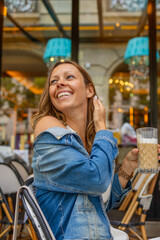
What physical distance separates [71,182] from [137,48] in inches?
206

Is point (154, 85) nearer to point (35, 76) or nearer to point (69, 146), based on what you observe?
point (69, 146)

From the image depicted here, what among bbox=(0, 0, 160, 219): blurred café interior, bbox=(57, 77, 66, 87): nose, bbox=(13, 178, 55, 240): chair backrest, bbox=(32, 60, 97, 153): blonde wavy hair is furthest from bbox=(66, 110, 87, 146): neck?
bbox=(0, 0, 160, 219): blurred café interior

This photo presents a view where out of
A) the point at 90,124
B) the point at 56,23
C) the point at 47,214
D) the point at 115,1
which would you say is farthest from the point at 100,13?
the point at 47,214

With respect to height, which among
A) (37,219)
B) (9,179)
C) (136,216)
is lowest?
(136,216)

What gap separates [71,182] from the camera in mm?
973

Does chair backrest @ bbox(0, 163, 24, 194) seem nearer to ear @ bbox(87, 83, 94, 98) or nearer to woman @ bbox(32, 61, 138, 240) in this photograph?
ear @ bbox(87, 83, 94, 98)

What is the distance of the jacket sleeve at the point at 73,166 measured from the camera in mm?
967

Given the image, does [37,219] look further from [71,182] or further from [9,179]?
[9,179]

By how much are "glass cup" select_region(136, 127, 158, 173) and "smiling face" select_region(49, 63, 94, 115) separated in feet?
0.96

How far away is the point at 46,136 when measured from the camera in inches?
40.8

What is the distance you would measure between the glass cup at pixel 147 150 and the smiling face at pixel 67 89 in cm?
29

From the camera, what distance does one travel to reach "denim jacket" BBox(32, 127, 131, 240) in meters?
0.97

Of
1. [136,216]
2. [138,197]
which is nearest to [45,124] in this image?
[138,197]

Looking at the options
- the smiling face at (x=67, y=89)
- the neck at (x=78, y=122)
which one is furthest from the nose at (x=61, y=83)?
the neck at (x=78, y=122)
